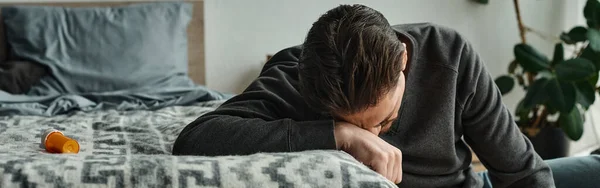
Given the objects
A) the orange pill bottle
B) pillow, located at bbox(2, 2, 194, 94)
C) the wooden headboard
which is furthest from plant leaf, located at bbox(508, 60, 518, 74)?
the orange pill bottle

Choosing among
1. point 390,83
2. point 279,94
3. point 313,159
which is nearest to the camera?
point 313,159

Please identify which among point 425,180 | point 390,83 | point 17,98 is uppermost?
point 390,83

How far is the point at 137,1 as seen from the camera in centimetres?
279

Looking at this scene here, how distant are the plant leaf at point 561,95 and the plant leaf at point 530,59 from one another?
4.8 inches

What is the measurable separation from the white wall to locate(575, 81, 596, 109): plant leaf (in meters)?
0.62

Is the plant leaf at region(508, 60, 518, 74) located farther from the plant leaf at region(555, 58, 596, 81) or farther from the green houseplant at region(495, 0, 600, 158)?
the plant leaf at region(555, 58, 596, 81)

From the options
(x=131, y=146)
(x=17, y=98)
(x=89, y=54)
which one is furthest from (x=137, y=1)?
(x=131, y=146)

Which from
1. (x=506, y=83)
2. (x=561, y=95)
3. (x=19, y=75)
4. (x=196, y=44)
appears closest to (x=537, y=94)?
(x=561, y=95)

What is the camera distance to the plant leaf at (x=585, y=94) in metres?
2.79

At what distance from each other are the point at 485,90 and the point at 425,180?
0.64ft

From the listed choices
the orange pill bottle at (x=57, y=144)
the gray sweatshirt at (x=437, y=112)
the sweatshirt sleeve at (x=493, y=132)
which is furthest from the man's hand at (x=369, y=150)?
the orange pill bottle at (x=57, y=144)

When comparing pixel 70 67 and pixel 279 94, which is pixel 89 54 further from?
pixel 279 94

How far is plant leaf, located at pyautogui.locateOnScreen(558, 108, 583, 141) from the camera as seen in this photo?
2.88m

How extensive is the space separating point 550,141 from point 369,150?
224 cm
